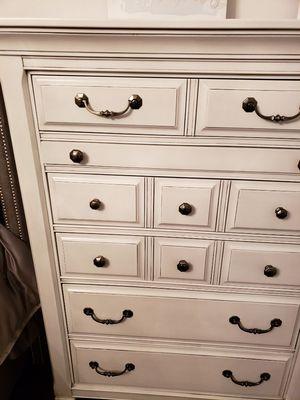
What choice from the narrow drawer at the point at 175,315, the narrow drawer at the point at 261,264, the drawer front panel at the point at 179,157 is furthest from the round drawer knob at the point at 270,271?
the drawer front panel at the point at 179,157

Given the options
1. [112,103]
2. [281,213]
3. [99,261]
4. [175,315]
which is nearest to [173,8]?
[112,103]

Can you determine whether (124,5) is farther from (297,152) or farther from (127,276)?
(127,276)

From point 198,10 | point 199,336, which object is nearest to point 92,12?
point 198,10

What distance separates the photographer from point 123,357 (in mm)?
1104

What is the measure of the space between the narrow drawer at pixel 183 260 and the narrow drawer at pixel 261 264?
0.05 meters

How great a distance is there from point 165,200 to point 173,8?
0.50 meters

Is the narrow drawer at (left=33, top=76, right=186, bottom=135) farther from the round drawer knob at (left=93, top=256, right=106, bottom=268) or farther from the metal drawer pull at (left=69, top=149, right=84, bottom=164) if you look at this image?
the round drawer knob at (left=93, top=256, right=106, bottom=268)

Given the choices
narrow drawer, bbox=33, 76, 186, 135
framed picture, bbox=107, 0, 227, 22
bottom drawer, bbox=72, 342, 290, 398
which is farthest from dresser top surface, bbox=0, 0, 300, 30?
bottom drawer, bbox=72, 342, 290, 398

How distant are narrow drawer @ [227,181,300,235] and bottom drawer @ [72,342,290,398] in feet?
1.43

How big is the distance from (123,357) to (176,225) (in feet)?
1.65

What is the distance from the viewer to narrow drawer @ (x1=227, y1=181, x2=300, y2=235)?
2.72 feet

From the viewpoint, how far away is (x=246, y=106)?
743 mm

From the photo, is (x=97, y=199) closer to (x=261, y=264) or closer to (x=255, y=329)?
(x=261, y=264)

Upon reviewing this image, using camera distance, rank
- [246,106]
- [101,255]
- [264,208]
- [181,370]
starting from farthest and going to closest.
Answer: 1. [181,370]
2. [101,255]
3. [264,208]
4. [246,106]
